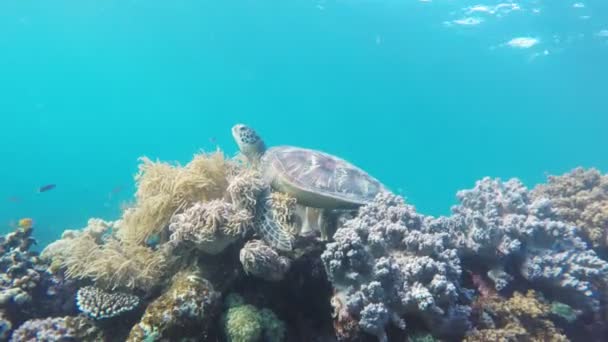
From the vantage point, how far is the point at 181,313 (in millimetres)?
3232

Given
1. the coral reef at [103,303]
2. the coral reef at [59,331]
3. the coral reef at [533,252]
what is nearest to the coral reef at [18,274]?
the coral reef at [59,331]

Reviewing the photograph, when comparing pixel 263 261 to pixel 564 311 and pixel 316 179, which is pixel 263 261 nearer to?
pixel 316 179

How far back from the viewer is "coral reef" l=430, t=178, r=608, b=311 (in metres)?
4.34

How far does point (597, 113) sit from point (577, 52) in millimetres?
32964

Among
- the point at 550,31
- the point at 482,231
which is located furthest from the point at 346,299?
the point at 550,31

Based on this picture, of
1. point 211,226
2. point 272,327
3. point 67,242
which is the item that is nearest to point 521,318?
point 272,327

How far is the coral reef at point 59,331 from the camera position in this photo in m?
3.96

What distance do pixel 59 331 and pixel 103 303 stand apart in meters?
0.70

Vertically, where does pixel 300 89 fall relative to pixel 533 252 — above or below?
above

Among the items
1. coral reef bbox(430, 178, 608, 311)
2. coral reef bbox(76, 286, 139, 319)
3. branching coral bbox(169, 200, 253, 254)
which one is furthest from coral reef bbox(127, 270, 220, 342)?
coral reef bbox(430, 178, 608, 311)

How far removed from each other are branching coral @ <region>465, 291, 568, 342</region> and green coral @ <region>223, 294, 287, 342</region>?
7.05 ft

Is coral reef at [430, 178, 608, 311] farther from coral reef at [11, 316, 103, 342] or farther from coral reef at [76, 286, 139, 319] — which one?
coral reef at [11, 316, 103, 342]

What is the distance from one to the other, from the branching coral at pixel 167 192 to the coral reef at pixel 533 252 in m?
2.89

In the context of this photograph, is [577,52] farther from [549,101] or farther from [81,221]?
[81,221]
